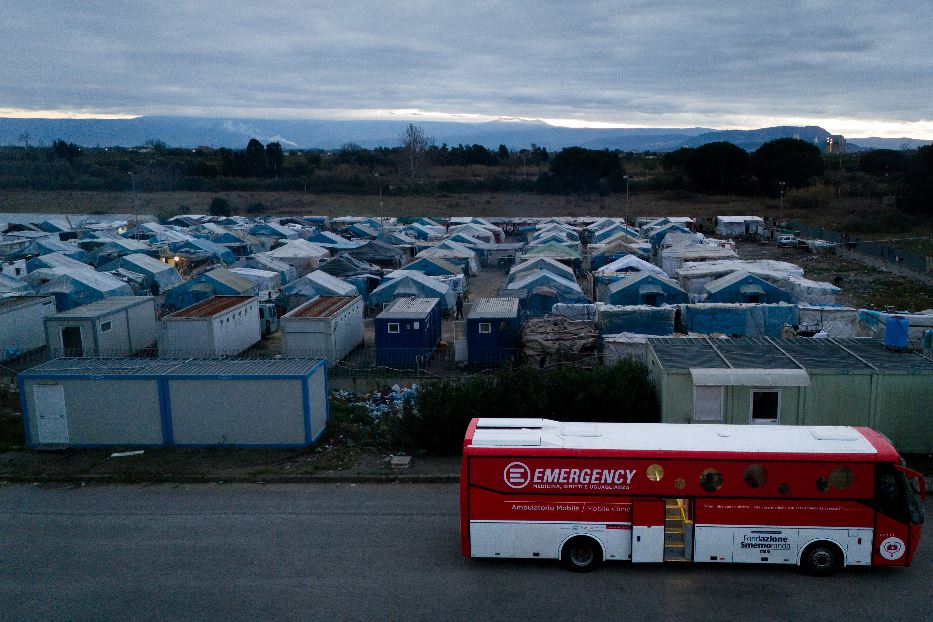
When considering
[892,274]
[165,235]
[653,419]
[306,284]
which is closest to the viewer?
[653,419]

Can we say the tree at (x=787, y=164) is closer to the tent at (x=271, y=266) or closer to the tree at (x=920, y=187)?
the tree at (x=920, y=187)

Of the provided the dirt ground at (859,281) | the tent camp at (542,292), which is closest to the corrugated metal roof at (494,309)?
the tent camp at (542,292)

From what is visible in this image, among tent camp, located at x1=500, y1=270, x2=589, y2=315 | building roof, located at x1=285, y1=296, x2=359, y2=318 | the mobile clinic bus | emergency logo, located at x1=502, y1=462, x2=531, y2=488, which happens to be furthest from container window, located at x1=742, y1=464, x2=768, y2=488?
tent camp, located at x1=500, y1=270, x2=589, y2=315

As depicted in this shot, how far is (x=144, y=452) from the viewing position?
11.9 metres

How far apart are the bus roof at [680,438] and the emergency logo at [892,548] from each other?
849 millimetres

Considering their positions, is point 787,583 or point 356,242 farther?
point 356,242

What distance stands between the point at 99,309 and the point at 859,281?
1011 inches

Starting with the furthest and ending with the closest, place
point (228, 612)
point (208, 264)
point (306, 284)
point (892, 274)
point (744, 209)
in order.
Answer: point (744, 209) < point (208, 264) < point (892, 274) < point (306, 284) < point (228, 612)

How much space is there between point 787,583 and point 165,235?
114 ft

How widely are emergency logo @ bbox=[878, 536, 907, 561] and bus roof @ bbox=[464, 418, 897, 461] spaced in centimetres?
85

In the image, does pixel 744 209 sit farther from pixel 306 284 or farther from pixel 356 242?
pixel 306 284

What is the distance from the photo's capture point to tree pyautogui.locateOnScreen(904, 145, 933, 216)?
49.3 metres

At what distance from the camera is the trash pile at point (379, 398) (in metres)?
14.0

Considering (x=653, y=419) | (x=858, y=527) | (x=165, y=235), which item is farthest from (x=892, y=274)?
(x=165, y=235)
